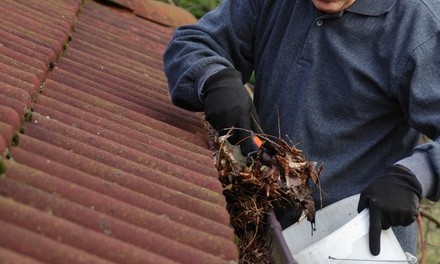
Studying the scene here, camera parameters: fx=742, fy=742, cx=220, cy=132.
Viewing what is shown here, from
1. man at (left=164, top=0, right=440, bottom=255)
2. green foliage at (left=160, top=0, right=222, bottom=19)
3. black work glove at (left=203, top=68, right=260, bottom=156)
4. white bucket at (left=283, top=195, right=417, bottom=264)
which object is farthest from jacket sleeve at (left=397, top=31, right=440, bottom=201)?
green foliage at (left=160, top=0, right=222, bottom=19)

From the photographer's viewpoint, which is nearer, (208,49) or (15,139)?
(15,139)

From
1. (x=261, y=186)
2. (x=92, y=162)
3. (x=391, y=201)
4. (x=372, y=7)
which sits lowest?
(x=261, y=186)

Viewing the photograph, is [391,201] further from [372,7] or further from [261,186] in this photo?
[372,7]

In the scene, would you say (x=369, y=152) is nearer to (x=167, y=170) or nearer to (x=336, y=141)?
(x=336, y=141)

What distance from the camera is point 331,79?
9.36ft

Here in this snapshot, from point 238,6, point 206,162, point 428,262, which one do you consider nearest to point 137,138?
point 206,162

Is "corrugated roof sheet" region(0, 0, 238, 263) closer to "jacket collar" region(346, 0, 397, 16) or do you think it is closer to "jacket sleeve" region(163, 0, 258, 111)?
"jacket sleeve" region(163, 0, 258, 111)

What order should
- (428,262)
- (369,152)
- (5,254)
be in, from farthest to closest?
1. (428,262)
2. (369,152)
3. (5,254)

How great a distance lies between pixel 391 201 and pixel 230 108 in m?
0.64

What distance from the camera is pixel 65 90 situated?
2477mm

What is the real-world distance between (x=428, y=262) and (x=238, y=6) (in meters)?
4.81

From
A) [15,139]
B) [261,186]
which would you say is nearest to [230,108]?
[261,186]

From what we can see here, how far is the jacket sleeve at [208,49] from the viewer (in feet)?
9.09

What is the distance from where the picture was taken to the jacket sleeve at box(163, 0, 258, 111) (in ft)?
9.09
